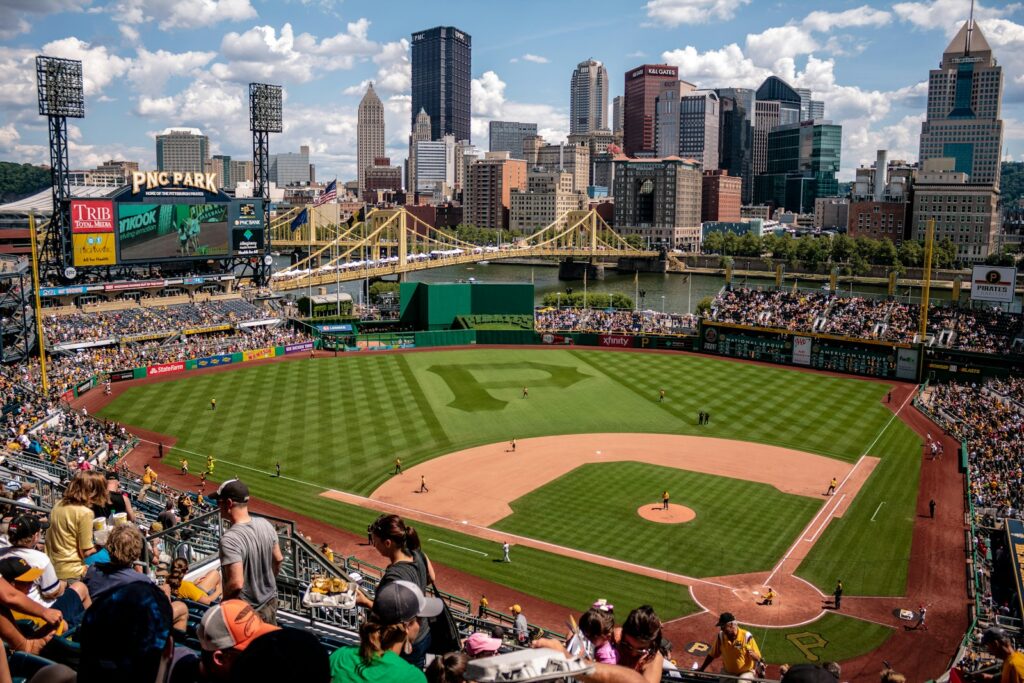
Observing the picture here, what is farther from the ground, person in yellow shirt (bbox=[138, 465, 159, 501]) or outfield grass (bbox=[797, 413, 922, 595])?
person in yellow shirt (bbox=[138, 465, 159, 501])

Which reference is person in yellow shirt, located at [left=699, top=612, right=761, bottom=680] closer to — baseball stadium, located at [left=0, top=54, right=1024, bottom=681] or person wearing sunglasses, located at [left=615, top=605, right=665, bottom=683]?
baseball stadium, located at [left=0, top=54, right=1024, bottom=681]

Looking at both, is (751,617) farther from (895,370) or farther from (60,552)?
(895,370)

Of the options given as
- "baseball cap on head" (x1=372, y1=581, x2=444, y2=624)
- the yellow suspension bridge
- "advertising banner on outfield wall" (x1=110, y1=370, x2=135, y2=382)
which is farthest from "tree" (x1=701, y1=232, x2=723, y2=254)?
"baseball cap on head" (x1=372, y1=581, x2=444, y2=624)

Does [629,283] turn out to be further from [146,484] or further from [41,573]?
[41,573]

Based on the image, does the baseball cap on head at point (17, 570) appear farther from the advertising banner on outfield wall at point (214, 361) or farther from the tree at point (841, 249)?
the tree at point (841, 249)

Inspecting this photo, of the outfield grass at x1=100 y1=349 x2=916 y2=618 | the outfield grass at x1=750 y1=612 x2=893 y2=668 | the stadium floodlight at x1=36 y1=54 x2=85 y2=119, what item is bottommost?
the outfield grass at x1=750 y1=612 x2=893 y2=668

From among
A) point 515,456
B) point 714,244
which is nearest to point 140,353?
point 515,456

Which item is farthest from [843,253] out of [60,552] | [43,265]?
[60,552]
